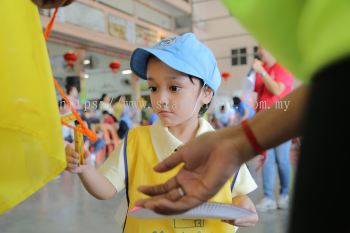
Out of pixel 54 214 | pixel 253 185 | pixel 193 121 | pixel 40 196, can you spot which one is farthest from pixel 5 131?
pixel 40 196

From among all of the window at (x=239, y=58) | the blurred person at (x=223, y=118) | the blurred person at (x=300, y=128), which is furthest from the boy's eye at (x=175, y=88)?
the window at (x=239, y=58)

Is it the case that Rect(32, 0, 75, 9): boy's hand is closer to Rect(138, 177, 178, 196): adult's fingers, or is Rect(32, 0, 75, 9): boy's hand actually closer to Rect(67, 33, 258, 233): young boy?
Rect(67, 33, 258, 233): young boy

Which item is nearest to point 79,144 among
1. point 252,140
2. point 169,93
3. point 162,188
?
point 169,93

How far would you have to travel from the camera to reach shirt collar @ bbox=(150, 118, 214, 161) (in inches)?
37.1

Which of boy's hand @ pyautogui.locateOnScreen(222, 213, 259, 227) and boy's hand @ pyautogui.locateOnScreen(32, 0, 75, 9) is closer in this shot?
boy's hand @ pyautogui.locateOnScreen(32, 0, 75, 9)

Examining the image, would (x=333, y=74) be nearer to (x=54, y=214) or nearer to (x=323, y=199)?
(x=323, y=199)

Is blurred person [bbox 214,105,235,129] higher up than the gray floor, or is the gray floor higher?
the gray floor

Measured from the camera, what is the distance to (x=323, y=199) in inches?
9.9

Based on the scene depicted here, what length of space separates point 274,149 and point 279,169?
4.8 inches

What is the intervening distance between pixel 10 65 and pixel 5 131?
0.37ft

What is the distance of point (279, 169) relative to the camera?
2.25m

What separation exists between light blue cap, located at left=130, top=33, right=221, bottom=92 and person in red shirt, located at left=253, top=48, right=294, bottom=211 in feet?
4.02

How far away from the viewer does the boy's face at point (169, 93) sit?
94 centimetres

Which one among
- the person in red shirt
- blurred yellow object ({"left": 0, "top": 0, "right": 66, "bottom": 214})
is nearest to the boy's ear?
blurred yellow object ({"left": 0, "top": 0, "right": 66, "bottom": 214})
